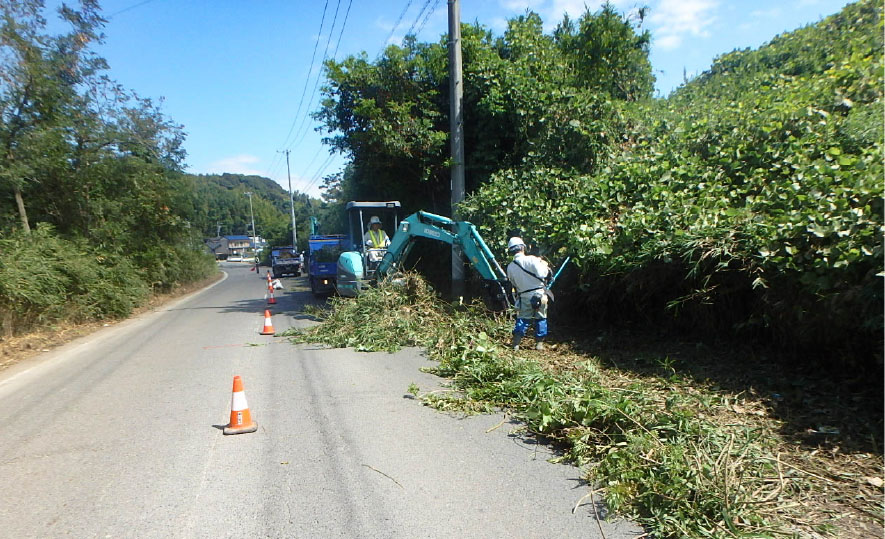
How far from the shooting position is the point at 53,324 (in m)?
11.6

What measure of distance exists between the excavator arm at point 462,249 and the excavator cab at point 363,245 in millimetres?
917

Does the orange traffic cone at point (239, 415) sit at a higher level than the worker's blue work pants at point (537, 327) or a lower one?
lower

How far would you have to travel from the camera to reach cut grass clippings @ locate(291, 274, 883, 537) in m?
3.12

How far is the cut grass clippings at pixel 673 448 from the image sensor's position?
10.2 feet

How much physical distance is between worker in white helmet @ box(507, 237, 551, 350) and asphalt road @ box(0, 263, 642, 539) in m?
1.70

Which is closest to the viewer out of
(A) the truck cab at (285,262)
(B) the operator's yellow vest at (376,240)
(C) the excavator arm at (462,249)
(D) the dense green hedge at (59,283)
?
(C) the excavator arm at (462,249)

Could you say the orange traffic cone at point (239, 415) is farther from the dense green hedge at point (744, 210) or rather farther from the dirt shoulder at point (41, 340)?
the dirt shoulder at point (41, 340)

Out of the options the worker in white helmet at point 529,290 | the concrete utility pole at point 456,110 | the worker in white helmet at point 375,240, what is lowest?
the worker in white helmet at point 529,290

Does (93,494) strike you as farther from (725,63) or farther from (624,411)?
(725,63)

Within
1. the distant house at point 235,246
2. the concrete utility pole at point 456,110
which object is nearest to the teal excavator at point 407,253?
the concrete utility pole at point 456,110

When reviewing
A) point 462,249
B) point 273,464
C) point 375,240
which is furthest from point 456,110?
point 273,464

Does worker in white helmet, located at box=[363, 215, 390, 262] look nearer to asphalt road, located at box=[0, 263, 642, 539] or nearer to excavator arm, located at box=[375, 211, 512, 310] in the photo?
excavator arm, located at box=[375, 211, 512, 310]

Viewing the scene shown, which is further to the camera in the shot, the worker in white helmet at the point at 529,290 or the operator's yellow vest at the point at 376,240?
the operator's yellow vest at the point at 376,240

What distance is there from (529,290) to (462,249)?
7.28ft
